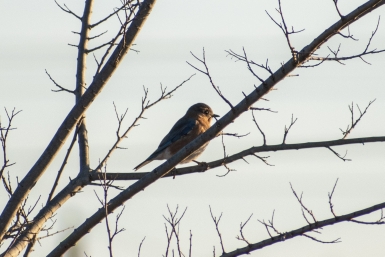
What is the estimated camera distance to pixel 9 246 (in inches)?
279

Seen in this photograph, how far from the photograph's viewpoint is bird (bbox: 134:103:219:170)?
1179cm

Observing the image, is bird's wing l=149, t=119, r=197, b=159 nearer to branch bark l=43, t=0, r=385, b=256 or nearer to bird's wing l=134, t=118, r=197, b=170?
bird's wing l=134, t=118, r=197, b=170

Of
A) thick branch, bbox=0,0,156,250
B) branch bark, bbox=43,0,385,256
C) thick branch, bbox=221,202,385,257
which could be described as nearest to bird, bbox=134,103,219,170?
thick branch, bbox=0,0,156,250

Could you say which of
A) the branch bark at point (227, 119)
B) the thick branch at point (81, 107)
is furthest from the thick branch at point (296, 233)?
the thick branch at point (81, 107)

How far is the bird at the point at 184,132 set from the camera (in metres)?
11.8

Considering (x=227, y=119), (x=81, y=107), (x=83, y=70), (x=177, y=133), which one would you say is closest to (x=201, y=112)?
(x=177, y=133)

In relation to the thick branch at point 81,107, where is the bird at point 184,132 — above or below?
above

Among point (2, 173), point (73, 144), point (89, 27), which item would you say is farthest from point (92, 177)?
point (89, 27)

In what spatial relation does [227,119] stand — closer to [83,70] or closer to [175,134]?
[83,70]

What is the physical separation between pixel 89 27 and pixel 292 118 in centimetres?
247

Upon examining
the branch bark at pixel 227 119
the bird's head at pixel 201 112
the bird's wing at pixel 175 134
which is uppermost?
the bird's head at pixel 201 112

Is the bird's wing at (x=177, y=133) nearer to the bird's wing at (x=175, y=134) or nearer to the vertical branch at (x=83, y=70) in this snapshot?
the bird's wing at (x=175, y=134)

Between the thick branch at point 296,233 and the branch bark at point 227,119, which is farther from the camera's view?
the thick branch at point 296,233

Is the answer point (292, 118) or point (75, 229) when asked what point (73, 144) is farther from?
point (292, 118)
